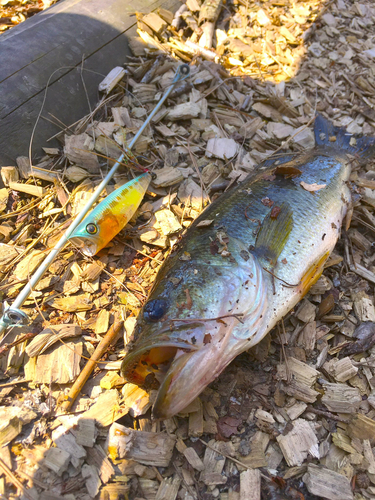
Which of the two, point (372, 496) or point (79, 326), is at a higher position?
point (79, 326)

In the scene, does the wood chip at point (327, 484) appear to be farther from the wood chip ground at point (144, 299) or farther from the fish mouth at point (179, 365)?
the fish mouth at point (179, 365)

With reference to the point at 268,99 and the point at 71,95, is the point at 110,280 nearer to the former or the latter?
the point at 71,95

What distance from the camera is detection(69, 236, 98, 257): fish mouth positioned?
8.70ft

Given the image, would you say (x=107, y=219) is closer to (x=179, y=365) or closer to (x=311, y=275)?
(x=179, y=365)

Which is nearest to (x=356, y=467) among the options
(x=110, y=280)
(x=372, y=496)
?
(x=372, y=496)

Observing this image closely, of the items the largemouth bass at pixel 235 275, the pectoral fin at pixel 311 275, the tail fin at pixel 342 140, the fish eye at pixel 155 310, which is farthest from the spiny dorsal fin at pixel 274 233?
the tail fin at pixel 342 140

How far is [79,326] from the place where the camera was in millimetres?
2455

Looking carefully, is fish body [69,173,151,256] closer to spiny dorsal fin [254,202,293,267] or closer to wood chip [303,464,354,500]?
spiny dorsal fin [254,202,293,267]

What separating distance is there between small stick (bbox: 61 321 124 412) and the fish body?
2.07 ft

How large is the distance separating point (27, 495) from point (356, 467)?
1.82 metres

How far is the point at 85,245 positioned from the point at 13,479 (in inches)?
60.1

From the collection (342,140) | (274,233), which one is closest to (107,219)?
(274,233)

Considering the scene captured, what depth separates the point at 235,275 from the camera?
218 cm

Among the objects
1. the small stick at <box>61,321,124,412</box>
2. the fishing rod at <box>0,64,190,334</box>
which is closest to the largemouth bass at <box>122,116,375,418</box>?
the small stick at <box>61,321,124,412</box>
